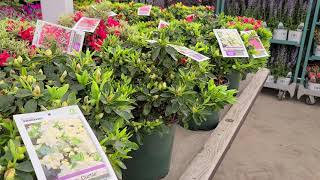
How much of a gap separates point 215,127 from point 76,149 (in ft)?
3.23

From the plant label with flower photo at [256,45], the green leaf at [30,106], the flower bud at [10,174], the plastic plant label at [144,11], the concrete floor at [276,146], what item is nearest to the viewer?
the flower bud at [10,174]

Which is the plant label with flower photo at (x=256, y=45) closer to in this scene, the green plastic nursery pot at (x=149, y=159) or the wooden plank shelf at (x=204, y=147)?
the wooden plank shelf at (x=204, y=147)

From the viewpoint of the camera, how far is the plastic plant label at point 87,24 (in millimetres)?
1579

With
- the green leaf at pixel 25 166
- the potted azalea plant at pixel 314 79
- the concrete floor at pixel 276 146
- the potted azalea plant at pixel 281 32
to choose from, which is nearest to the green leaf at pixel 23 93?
the green leaf at pixel 25 166

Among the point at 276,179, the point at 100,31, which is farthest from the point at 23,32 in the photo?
the point at 276,179

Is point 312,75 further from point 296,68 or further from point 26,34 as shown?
point 26,34

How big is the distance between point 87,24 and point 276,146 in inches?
77.1

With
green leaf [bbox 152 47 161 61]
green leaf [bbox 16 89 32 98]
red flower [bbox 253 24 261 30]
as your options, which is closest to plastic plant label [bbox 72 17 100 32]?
green leaf [bbox 152 47 161 61]

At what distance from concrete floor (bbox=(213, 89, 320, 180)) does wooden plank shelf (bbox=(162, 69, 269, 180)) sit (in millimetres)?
910

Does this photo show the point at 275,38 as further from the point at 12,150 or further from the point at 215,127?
the point at 12,150

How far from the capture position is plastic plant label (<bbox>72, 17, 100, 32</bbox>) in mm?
1579

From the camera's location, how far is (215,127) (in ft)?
5.04

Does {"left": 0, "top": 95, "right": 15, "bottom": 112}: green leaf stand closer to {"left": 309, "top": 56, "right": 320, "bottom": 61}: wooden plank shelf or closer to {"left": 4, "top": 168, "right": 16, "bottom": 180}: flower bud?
{"left": 4, "top": 168, "right": 16, "bottom": 180}: flower bud

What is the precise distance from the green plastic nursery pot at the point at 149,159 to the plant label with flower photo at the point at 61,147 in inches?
17.1
